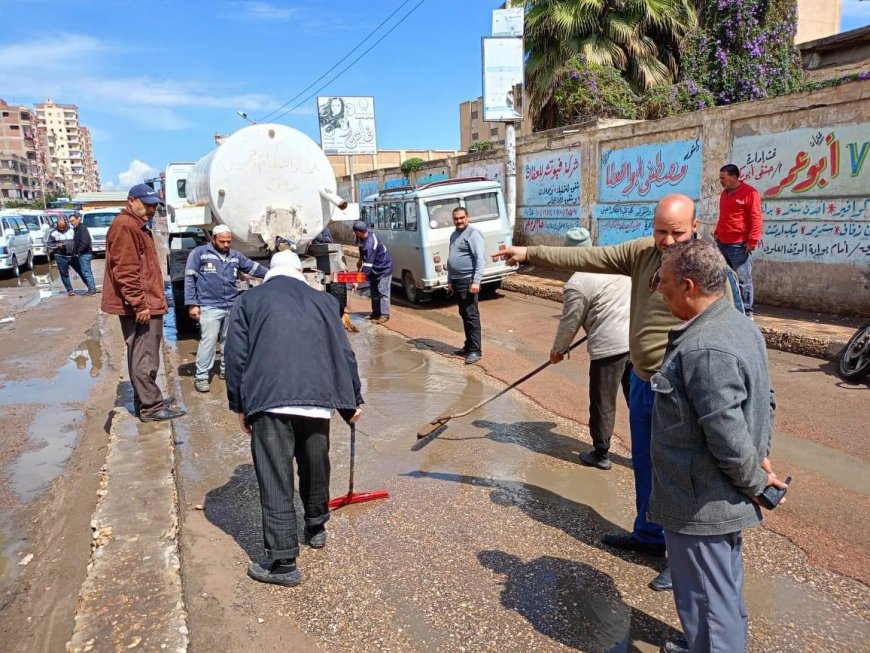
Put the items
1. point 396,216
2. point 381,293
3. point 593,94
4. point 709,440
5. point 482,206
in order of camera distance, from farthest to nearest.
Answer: point 593,94, point 396,216, point 482,206, point 381,293, point 709,440

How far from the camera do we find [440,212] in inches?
436

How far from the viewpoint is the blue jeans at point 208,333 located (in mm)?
6414

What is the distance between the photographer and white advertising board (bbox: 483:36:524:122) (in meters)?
13.6

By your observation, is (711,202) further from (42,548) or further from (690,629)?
(42,548)

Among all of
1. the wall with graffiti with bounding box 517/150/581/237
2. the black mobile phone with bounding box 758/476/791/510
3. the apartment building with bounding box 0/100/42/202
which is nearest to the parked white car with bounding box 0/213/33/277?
the wall with graffiti with bounding box 517/150/581/237

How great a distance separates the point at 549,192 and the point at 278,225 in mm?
8676

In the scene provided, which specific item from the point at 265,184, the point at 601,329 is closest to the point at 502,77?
the point at 265,184

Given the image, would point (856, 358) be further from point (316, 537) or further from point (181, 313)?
point (181, 313)

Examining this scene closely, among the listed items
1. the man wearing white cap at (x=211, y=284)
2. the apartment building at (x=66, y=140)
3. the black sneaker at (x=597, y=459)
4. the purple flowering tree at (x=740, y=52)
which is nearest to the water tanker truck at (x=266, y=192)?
the man wearing white cap at (x=211, y=284)

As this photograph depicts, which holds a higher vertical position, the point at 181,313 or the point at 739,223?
the point at 739,223

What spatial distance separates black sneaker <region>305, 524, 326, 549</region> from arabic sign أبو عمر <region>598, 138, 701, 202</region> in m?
9.05

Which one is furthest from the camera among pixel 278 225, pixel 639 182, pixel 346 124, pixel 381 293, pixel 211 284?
pixel 346 124

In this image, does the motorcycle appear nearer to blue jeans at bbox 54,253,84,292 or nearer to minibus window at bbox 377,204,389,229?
minibus window at bbox 377,204,389,229

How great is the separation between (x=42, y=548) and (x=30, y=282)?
16660mm
